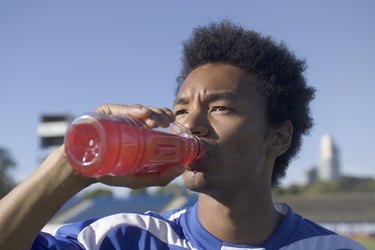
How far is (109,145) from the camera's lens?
5.28 feet

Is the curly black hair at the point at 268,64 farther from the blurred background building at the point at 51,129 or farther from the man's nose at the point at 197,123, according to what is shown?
the blurred background building at the point at 51,129

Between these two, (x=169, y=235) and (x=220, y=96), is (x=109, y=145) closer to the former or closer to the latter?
(x=220, y=96)

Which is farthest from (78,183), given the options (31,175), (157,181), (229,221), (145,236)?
(229,221)

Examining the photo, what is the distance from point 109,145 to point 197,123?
28.8 inches

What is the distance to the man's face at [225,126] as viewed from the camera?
7.42 feet

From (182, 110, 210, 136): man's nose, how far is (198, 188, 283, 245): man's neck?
1.22 feet

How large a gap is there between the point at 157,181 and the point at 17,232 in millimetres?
495

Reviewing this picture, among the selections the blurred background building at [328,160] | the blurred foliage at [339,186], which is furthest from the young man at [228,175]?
the blurred background building at [328,160]

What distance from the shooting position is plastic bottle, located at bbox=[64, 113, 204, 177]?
1611mm

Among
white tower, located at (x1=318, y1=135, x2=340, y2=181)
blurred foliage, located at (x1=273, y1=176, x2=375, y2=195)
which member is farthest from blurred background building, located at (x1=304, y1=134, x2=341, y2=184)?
blurred foliage, located at (x1=273, y1=176, x2=375, y2=195)

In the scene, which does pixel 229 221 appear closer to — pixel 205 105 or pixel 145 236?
pixel 145 236

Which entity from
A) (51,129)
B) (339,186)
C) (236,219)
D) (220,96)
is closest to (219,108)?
(220,96)

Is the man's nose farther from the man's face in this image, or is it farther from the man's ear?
the man's ear

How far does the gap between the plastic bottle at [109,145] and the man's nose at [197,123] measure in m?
0.41
